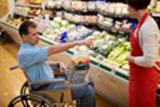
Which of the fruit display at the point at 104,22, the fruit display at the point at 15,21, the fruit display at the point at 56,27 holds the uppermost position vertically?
the fruit display at the point at 104,22

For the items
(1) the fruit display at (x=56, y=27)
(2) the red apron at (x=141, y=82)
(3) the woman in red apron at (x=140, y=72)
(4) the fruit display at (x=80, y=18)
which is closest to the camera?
(3) the woman in red apron at (x=140, y=72)

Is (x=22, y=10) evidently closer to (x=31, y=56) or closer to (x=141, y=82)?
(x=31, y=56)

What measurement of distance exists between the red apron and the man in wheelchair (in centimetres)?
52

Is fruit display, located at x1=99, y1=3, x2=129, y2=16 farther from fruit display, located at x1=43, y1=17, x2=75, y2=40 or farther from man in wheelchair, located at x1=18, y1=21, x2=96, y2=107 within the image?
man in wheelchair, located at x1=18, y1=21, x2=96, y2=107

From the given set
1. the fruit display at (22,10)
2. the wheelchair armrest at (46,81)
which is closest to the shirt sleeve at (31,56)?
the wheelchair armrest at (46,81)

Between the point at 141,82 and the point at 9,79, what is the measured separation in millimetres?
3499

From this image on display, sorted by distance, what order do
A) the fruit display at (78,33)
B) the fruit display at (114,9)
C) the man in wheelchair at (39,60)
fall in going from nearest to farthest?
the man in wheelchair at (39,60), the fruit display at (114,9), the fruit display at (78,33)

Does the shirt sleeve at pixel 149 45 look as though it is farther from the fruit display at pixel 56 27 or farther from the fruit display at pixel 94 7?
the fruit display at pixel 56 27

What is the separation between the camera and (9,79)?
5.75 m

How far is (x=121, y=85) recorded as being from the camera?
12.1 ft

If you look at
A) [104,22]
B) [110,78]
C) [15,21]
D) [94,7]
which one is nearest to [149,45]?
[110,78]

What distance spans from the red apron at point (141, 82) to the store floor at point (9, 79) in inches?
58.9

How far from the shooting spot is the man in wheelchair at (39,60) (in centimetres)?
301

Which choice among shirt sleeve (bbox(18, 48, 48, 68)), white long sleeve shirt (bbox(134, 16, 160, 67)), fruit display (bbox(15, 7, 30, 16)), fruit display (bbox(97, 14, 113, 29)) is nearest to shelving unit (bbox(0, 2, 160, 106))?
fruit display (bbox(97, 14, 113, 29))
